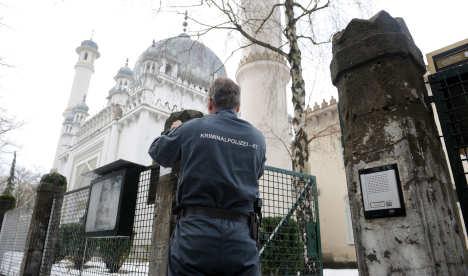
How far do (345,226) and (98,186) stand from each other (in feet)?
41.4

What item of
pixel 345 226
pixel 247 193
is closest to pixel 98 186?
pixel 247 193

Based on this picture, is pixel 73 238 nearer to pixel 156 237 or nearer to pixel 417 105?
pixel 156 237

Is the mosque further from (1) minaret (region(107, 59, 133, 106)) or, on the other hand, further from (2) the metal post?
(2) the metal post

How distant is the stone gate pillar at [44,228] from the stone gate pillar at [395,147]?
245 inches

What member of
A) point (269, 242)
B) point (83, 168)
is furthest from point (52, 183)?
point (83, 168)

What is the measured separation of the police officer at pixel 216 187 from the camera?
6.05 ft

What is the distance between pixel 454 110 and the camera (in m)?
2.17

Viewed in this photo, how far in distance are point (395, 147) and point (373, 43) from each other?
816 mm

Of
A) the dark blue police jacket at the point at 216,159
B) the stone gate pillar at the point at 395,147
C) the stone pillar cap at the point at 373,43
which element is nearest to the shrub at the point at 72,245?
the dark blue police jacket at the point at 216,159

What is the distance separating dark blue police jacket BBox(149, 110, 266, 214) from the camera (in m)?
2.00

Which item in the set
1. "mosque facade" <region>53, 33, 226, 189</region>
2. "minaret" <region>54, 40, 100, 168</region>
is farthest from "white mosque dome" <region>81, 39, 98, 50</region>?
"mosque facade" <region>53, 33, 226, 189</region>

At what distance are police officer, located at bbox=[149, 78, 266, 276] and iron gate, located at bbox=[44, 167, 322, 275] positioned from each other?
184 centimetres

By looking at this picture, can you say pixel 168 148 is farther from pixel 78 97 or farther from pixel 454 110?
pixel 78 97

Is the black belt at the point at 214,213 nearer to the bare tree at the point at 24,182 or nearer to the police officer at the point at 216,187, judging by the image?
the police officer at the point at 216,187
